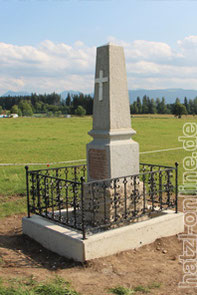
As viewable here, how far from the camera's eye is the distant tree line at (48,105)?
112 m

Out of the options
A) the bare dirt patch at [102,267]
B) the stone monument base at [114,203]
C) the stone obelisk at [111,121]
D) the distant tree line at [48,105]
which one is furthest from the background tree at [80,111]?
the bare dirt patch at [102,267]

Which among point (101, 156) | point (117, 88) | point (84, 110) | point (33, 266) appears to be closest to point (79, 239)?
point (33, 266)

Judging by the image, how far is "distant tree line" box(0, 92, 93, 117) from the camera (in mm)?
112062

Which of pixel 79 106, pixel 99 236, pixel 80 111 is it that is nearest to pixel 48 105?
pixel 79 106

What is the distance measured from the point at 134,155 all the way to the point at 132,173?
1.26ft

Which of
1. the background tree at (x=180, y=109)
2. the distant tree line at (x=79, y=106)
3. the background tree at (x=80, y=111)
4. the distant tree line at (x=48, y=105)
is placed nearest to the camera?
the background tree at (x=180, y=109)

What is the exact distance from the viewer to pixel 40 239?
262 inches

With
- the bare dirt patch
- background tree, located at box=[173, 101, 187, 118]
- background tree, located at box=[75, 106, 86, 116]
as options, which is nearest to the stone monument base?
the bare dirt patch

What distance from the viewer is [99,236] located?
5.82 meters

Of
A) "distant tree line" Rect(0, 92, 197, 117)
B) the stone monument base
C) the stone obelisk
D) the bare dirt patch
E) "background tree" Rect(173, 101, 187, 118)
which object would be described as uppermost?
"distant tree line" Rect(0, 92, 197, 117)

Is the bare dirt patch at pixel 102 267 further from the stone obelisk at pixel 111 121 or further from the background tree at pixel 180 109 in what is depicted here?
the background tree at pixel 180 109

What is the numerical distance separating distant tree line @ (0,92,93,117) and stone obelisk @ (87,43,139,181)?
95.5 m

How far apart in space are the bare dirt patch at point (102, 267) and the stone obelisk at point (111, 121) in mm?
1677

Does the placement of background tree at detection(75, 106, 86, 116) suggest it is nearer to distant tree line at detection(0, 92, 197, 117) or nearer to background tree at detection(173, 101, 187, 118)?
distant tree line at detection(0, 92, 197, 117)
